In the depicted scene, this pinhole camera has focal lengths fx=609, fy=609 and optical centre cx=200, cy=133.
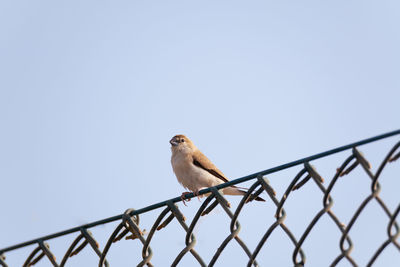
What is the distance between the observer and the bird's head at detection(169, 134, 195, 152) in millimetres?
8008

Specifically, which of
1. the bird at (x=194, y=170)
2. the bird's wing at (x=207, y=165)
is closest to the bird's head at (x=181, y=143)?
the bird at (x=194, y=170)

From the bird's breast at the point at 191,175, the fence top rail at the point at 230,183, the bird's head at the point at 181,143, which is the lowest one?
the fence top rail at the point at 230,183

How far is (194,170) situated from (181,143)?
865 mm

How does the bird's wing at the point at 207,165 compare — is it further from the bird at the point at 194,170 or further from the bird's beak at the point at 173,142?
the bird's beak at the point at 173,142

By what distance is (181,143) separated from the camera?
8188 millimetres

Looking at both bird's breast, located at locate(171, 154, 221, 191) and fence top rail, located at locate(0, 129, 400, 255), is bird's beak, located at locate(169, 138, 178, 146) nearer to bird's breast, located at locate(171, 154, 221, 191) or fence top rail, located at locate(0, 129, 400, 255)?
bird's breast, located at locate(171, 154, 221, 191)

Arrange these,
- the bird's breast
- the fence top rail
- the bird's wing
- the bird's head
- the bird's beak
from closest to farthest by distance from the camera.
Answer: the fence top rail
the bird's breast
the bird's wing
the bird's head
the bird's beak

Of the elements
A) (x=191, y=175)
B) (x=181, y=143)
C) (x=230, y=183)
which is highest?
(x=181, y=143)

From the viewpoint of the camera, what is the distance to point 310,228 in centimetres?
207

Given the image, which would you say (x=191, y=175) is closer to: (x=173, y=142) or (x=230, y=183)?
(x=173, y=142)

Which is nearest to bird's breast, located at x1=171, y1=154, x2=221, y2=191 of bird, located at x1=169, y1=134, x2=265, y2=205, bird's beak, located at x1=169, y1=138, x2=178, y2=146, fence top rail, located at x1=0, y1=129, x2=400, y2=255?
bird, located at x1=169, y1=134, x2=265, y2=205

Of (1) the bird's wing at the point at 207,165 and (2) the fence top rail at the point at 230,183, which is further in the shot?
(1) the bird's wing at the point at 207,165

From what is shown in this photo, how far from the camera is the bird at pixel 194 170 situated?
7.32 m

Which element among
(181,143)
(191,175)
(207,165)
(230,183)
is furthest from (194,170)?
(230,183)
